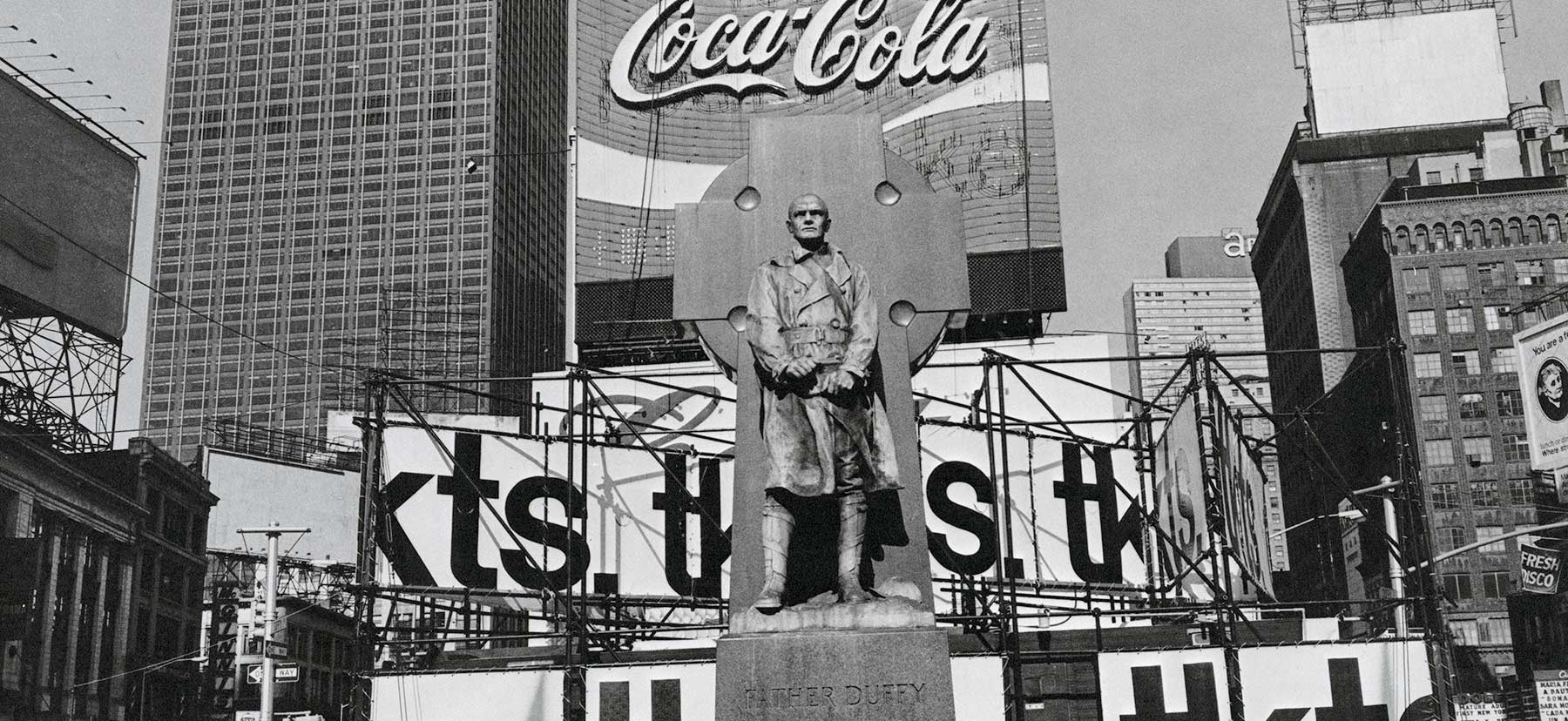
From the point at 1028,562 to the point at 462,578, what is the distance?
33.3 feet

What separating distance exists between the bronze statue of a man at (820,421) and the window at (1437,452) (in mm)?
79562

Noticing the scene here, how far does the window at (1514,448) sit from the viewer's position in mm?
81375

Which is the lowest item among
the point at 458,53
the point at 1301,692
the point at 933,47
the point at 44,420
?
the point at 1301,692

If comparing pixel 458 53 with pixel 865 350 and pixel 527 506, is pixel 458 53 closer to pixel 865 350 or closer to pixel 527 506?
pixel 527 506

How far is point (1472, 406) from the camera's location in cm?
8281

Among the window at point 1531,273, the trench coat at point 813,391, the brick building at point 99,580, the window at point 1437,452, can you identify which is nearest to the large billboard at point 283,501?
the brick building at point 99,580

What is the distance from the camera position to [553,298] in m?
145

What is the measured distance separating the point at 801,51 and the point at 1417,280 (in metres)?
51.3

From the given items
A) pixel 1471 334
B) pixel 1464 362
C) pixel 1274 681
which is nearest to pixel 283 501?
pixel 1464 362

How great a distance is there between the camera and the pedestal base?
29.8 feet

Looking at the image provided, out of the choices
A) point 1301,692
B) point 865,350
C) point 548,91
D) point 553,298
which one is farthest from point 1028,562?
point 548,91

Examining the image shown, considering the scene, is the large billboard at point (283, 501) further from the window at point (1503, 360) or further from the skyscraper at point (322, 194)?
the window at point (1503, 360)

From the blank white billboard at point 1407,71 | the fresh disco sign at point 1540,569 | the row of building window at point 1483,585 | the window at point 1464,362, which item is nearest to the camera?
the fresh disco sign at point 1540,569

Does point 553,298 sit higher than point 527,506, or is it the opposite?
point 553,298
